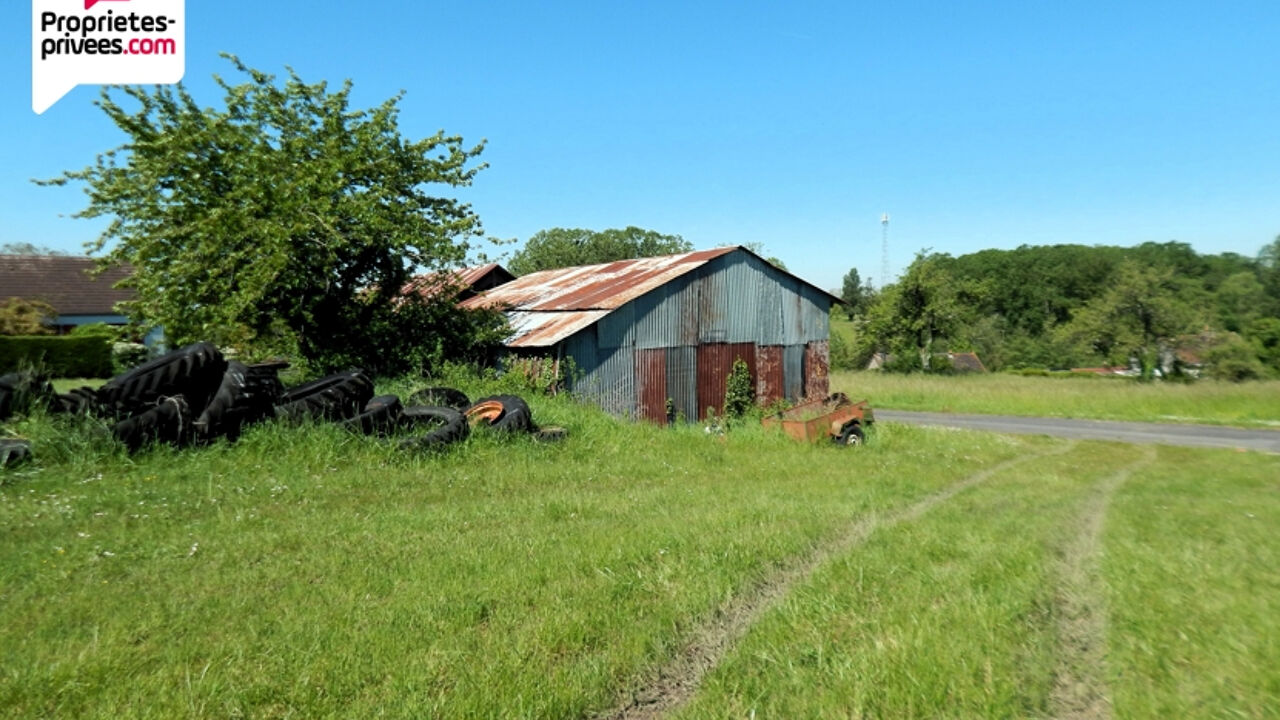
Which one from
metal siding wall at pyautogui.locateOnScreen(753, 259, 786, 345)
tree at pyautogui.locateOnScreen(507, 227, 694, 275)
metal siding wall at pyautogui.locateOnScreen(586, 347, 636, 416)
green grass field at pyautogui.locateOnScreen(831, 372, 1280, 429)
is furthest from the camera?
tree at pyautogui.locateOnScreen(507, 227, 694, 275)

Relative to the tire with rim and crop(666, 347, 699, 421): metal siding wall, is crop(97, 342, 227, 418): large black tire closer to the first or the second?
crop(666, 347, 699, 421): metal siding wall

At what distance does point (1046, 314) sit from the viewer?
88.3 m

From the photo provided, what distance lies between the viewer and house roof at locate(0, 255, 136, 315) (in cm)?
4222

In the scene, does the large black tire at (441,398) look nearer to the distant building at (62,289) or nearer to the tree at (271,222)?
the tree at (271,222)

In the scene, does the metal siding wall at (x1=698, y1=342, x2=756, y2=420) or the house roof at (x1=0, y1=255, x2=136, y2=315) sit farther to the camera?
the house roof at (x1=0, y1=255, x2=136, y2=315)

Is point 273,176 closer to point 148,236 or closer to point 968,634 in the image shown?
point 148,236

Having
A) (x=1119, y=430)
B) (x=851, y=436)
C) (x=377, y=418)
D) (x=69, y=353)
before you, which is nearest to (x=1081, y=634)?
(x=377, y=418)

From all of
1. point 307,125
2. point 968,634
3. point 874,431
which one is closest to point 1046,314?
point 874,431

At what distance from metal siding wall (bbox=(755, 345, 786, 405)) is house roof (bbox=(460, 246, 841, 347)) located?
2.50 metres

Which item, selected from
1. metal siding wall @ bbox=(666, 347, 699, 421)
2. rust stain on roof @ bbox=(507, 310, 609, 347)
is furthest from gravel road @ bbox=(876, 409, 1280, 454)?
rust stain on roof @ bbox=(507, 310, 609, 347)

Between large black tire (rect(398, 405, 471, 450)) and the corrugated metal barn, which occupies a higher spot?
the corrugated metal barn

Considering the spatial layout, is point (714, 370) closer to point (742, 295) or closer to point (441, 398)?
point (742, 295)

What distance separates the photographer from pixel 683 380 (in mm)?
19656

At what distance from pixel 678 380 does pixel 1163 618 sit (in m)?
15.2
